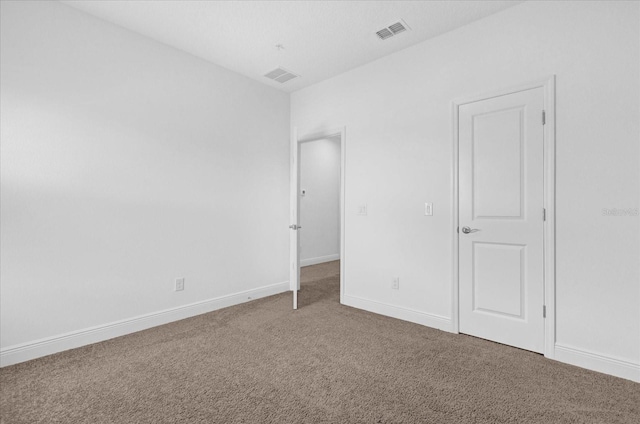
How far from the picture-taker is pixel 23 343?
2.37 meters

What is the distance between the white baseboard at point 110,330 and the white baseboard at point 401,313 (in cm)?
127

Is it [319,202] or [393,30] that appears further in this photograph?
[319,202]

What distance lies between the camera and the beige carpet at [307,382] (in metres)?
1.75

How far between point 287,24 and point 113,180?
6.91 feet

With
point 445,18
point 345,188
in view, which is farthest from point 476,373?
point 445,18

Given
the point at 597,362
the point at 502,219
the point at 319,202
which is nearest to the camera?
the point at 597,362

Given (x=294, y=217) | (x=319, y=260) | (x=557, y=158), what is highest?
(x=557, y=158)

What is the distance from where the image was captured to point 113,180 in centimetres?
283

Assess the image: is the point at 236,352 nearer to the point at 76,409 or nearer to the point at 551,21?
the point at 76,409

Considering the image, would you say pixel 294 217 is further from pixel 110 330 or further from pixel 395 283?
→ pixel 110 330

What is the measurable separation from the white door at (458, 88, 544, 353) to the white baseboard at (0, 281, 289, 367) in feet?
8.35

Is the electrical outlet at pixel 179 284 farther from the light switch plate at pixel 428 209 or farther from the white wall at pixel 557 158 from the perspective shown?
the light switch plate at pixel 428 209

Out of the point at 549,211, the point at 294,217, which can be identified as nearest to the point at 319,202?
the point at 294,217

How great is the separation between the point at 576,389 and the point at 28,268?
393 centimetres
